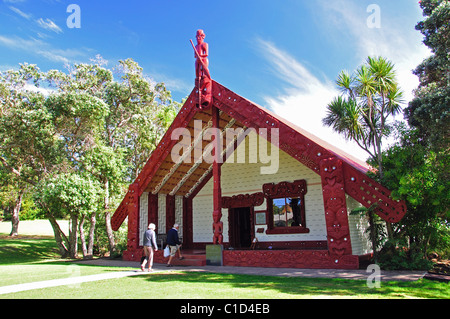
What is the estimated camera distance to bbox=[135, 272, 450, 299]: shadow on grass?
17.8ft

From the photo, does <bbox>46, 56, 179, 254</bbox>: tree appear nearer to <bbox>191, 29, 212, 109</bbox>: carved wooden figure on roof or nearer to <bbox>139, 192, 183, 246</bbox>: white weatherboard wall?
<bbox>139, 192, 183, 246</bbox>: white weatherboard wall

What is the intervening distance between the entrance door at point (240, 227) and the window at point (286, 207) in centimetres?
147

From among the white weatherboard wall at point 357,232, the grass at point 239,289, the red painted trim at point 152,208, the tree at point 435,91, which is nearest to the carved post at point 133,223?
the red painted trim at point 152,208

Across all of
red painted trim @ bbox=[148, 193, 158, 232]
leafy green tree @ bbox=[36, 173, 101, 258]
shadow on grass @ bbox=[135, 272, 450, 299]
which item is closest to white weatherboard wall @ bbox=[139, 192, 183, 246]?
red painted trim @ bbox=[148, 193, 158, 232]

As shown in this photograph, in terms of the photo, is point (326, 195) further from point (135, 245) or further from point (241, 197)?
point (135, 245)

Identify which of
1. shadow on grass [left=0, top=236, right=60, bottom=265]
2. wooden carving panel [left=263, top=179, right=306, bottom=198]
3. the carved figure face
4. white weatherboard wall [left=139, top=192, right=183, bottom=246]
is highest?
the carved figure face

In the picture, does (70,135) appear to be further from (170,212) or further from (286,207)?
(286,207)

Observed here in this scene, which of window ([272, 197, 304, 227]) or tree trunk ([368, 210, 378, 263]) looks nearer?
tree trunk ([368, 210, 378, 263])

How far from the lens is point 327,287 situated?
20.5 ft

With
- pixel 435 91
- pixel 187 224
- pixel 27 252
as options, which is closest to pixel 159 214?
pixel 187 224

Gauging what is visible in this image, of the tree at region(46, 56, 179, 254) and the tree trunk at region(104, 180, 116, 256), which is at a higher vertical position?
the tree at region(46, 56, 179, 254)

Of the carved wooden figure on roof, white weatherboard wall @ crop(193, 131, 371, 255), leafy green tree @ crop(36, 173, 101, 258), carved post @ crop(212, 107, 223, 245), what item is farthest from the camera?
leafy green tree @ crop(36, 173, 101, 258)

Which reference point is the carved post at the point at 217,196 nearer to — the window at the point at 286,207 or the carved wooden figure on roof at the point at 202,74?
the carved wooden figure on roof at the point at 202,74

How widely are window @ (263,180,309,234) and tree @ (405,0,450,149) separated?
4.80m
